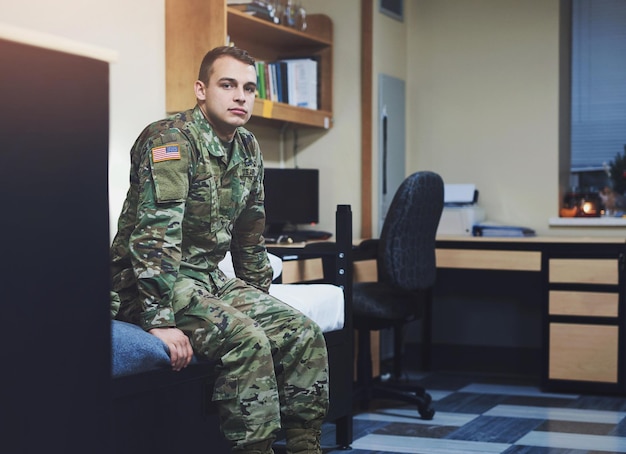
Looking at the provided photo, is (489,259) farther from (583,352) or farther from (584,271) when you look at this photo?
(583,352)

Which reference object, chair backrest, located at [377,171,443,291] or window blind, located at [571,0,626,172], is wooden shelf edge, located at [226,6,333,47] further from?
window blind, located at [571,0,626,172]

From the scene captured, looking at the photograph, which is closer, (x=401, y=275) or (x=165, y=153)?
(x=165, y=153)

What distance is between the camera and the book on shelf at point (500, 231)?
4660mm

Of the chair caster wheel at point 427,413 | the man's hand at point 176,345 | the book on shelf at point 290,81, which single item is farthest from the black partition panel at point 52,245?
the book on shelf at point 290,81

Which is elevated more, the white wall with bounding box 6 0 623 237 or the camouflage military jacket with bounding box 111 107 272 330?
the white wall with bounding box 6 0 623 237

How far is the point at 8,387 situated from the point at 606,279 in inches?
147

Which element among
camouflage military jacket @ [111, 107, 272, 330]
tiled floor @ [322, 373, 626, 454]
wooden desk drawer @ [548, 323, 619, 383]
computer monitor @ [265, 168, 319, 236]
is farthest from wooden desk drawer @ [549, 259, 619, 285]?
camouflage military jacket @ [111, 107, 272, 330]

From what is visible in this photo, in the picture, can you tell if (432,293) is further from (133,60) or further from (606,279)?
(133,60)

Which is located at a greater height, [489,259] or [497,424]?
[489,259]

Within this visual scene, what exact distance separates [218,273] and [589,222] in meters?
2.96

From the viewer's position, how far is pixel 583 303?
4.35 meters

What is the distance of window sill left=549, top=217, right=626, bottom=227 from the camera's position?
15.9 feet

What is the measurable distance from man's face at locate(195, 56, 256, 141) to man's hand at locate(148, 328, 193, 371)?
1.82ft

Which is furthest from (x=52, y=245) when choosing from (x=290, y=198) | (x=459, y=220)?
(x=459, y=220)
